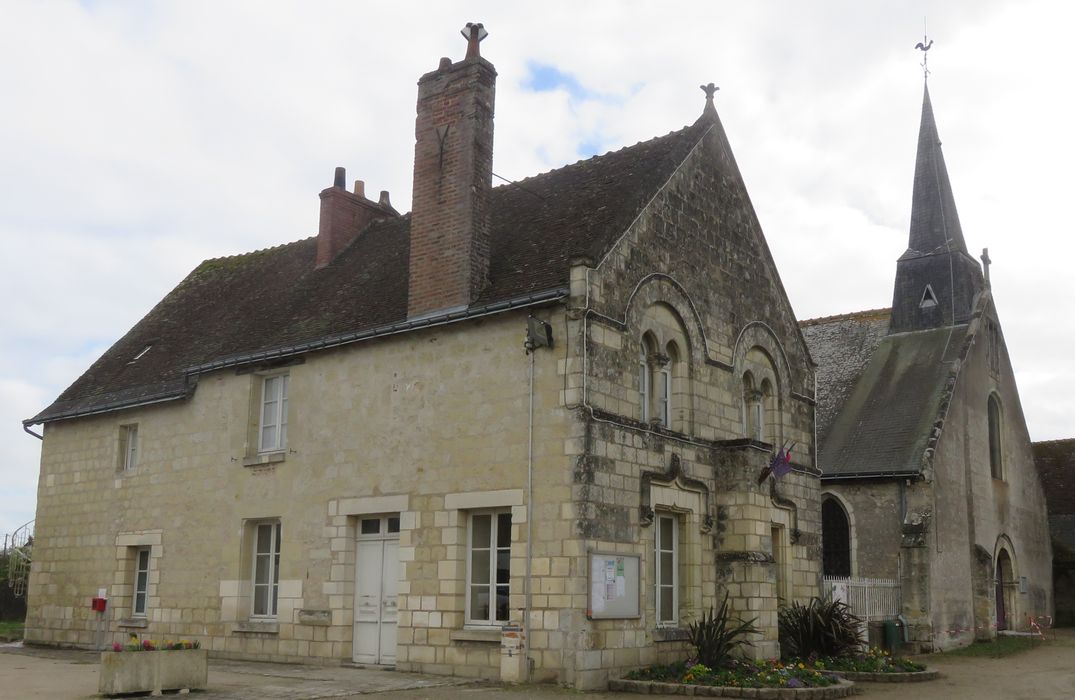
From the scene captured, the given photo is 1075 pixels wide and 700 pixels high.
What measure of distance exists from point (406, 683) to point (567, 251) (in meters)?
5.95

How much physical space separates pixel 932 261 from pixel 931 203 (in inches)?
84.2

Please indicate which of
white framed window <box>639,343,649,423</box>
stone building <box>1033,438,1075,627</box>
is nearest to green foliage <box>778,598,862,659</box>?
white framed window <box>639,343,649,423</box>

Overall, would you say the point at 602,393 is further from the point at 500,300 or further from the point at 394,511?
the point at 394,511

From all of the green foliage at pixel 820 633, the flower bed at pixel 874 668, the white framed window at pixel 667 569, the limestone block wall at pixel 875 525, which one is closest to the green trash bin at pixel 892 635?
the limestone block wall at pixel 875 525

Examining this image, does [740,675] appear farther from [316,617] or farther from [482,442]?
[316,617]

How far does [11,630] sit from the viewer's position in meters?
21.9

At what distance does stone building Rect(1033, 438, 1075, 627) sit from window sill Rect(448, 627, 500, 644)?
23.5 m

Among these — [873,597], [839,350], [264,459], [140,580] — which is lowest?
[873,597]

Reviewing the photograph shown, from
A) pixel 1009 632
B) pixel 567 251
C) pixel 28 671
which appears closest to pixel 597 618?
pixel 567 251

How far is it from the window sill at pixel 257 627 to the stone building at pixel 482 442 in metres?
0.07

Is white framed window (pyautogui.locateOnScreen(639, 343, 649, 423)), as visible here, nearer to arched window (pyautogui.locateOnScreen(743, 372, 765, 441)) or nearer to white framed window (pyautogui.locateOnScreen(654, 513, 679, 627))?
white framed window (pyautogui.locateOnScreen(654, 513, 679, 627))

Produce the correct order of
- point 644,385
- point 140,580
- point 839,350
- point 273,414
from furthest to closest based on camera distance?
point 839,350
point 140,580
point 273,414
point 644,385

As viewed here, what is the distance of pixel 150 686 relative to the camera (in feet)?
36.8

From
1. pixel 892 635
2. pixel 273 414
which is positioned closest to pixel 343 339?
pixel 273 414
